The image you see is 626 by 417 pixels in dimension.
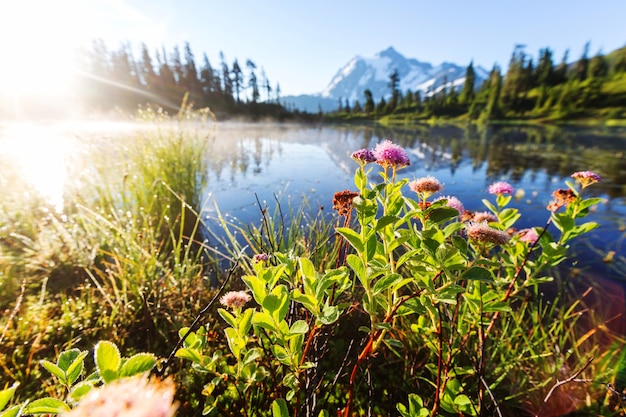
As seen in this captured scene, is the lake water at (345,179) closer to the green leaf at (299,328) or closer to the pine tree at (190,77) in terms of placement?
the green leaf at (299,328)

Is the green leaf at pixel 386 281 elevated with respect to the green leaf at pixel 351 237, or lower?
lower

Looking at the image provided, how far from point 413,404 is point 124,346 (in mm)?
1999

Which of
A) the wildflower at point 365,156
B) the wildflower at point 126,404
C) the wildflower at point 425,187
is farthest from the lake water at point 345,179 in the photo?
the wildflower at point 126,404

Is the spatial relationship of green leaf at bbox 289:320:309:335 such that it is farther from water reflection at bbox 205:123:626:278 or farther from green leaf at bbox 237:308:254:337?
water reflection at bbox 205:123:626:278

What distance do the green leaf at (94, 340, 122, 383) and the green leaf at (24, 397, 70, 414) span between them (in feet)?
0.43

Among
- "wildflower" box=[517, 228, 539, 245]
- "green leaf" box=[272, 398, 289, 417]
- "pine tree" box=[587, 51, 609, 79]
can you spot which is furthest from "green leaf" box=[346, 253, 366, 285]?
"pine tree" box=[587, 51, 609, 79]

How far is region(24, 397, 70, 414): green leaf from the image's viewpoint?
465mm

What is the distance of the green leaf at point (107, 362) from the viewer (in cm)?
43

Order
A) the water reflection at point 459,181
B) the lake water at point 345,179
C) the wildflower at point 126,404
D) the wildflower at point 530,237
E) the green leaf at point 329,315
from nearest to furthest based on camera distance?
1. the wildflower at point 126,404
2. the green leaf at point 329,315
3. the wildflower at point 530,237
4. the lake water at point 345,179
5. the water reflection at point 459,181

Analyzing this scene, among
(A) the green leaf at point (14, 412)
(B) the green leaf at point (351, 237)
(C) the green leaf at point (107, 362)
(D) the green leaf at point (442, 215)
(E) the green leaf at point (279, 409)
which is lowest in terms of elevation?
(E) the green leaf at point (279, 409)

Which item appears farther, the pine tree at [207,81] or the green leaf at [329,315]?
the pine tree at [207,81]

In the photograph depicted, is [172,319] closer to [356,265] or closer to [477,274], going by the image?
[356,265]

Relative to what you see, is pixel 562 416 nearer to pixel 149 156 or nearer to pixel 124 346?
pixel 124 346

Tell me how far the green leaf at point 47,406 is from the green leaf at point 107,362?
0.13 m
